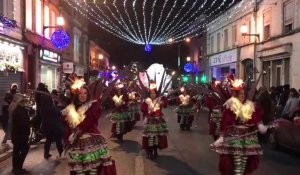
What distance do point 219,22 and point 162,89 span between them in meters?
29.8

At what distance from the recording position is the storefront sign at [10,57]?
20.8 m

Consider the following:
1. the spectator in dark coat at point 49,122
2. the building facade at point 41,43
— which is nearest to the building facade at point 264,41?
the spectator in dark coat at point 49,122

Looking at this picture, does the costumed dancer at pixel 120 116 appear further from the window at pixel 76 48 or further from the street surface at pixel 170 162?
the window at pixel 76 48

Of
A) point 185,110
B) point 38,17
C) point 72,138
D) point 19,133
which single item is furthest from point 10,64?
point 72,138

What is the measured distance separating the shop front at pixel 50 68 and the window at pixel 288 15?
13448 millimetres

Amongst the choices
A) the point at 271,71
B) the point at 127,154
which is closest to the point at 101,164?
the point at 127,154

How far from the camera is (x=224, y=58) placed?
39312 millimetres

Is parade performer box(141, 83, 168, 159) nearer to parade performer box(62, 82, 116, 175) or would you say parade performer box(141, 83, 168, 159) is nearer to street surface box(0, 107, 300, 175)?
street surface box(0, 107, 300, 175)

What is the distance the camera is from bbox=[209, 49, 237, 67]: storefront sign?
36.2m

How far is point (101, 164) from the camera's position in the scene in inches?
272

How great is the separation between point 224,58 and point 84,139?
33.2 metres

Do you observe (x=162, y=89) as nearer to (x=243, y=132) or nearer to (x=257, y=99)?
(x=257, y=99)

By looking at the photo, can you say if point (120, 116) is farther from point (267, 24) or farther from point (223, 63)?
point (223, 63)

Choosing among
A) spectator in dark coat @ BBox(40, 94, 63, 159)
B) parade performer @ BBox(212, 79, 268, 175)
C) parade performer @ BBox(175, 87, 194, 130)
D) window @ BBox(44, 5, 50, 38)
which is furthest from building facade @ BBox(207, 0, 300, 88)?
window @ BBox(44, 5, 50, 38)
